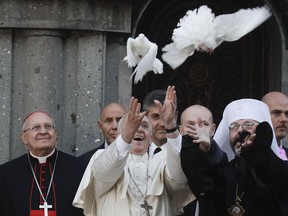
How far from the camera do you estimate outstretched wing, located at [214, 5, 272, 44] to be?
7.16 m

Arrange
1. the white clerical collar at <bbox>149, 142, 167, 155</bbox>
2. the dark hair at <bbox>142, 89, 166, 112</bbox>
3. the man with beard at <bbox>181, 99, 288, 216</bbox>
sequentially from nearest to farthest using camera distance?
the man with beard at <bbox>181, 99, 288, 216</bbox> → the white clerical collar at <bbox>149, 142, 167, 155</bbox> → the dark hair at <bbox>142, 89, 166, 112</bbox>

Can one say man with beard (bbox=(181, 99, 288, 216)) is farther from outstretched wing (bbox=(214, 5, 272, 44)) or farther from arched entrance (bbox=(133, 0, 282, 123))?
arched entrance (bbox=(133, 0, 282, 123))

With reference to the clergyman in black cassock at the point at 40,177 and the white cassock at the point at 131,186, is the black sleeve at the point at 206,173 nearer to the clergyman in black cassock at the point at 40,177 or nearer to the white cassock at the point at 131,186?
the white cassock at the point at 131,186

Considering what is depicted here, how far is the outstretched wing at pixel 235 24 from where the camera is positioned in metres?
7.16

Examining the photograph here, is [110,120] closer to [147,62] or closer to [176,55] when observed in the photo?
[147,62]

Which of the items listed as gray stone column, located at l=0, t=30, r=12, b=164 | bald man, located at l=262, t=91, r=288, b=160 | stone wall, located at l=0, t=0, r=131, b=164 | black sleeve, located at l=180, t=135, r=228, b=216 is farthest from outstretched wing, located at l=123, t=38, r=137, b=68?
gray stone column, located at l=0, t=30, r=12, b=164

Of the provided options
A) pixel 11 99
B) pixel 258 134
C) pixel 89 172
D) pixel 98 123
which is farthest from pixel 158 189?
pixel 11 99

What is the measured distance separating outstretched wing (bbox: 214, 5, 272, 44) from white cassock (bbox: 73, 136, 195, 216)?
83 centimetres

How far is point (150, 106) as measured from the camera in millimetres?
8453

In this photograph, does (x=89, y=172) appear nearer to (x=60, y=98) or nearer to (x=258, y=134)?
(x=258, y=134)

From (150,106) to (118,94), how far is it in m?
0.96

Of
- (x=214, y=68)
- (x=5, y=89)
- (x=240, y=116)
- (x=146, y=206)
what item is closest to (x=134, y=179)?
(x=146, y=206)

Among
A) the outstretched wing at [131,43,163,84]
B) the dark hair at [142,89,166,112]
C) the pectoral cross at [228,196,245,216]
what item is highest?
the outstretched wing at [131,43,163,84]

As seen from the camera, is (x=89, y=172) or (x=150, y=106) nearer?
(x=89, y=172)
